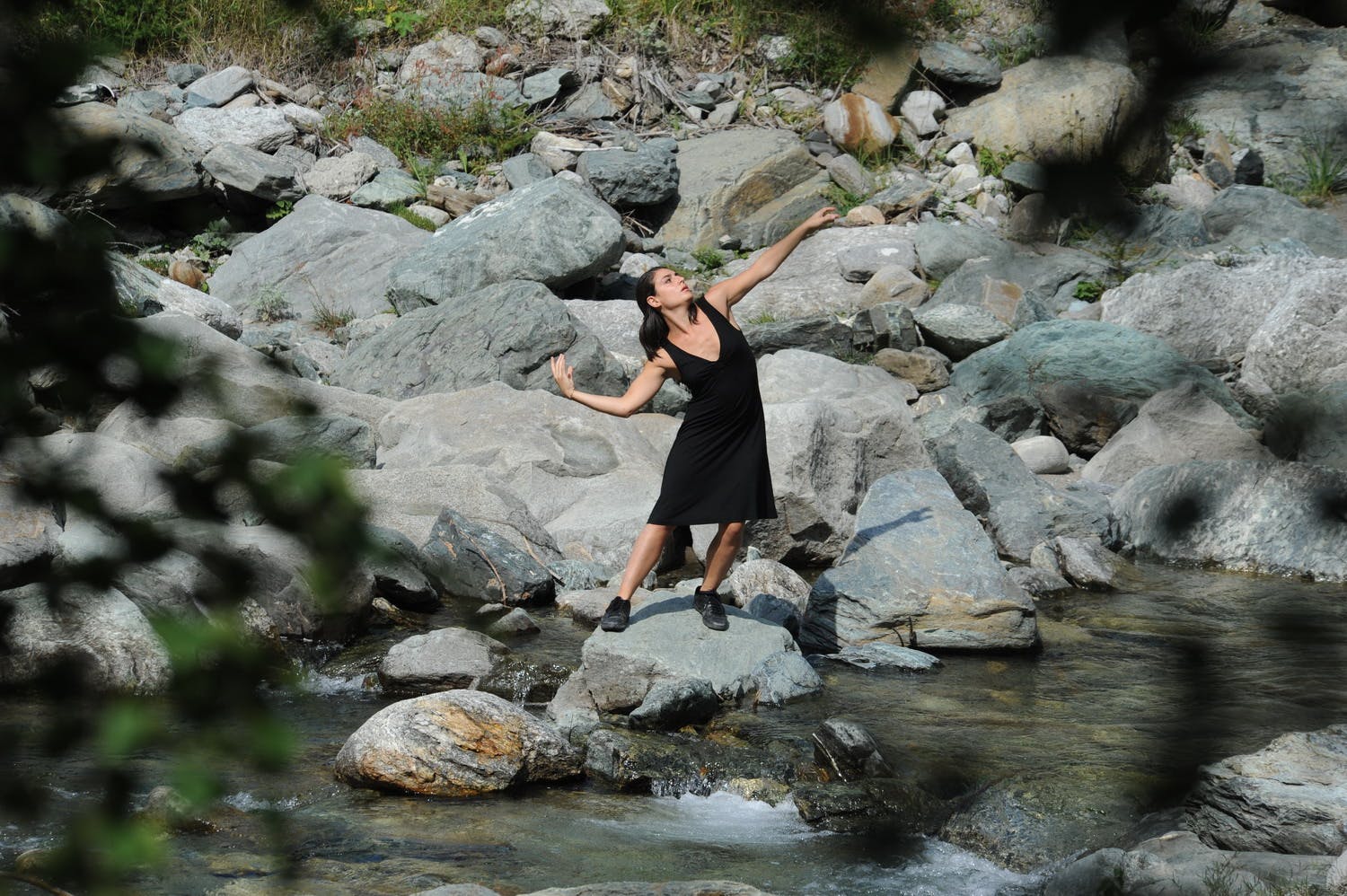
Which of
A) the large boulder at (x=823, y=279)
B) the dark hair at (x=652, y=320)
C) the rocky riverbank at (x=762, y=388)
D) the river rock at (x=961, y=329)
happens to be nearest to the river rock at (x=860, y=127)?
the rocky riverbank at (x=762, y=388)

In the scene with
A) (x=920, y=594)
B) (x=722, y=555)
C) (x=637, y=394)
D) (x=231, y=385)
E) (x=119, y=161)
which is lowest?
(x=920, y=594)

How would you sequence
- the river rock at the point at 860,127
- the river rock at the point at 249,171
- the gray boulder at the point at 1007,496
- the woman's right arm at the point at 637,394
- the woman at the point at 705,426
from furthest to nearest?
1. the river rock at the point at 860,127
2. the river rock at the point at 249,171
3. the gray boulder at the point at 1007,496
4. the woman's right arm at the point at 637,394
5. the woman at the point at 705,426

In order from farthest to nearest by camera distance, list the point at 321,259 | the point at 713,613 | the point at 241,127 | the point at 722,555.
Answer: the point at 241,127 → the point at 321,259 → the point at 722,555 → the point at 713,613

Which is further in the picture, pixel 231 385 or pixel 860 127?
pixel 860 127

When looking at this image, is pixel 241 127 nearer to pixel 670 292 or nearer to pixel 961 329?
pixel 961 329

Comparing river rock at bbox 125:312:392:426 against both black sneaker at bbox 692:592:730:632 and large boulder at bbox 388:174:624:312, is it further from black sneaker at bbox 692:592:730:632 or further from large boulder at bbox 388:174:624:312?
large boulder at bbox 388:174:624:312

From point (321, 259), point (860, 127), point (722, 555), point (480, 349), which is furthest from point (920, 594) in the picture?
point (860, 127)

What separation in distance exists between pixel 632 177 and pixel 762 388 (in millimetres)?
5766

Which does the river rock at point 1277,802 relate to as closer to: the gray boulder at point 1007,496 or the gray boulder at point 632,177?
the gray boulder at point 1007,496

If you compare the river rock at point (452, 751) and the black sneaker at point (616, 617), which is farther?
the black sneaker at point (616, 617)

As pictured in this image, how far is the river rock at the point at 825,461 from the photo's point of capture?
9.13 meters

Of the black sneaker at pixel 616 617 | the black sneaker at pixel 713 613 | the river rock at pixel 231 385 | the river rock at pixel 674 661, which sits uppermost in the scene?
the river rock at pixel 231 385

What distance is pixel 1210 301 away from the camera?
11.9 meters

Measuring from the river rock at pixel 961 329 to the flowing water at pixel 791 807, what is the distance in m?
5.37
